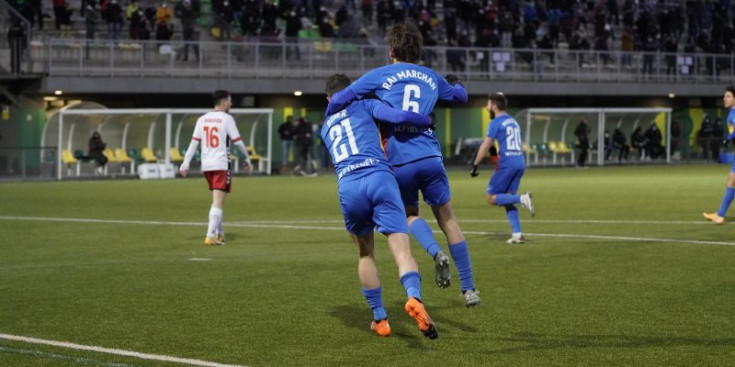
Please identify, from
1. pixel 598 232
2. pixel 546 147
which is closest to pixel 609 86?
pixel 546 147

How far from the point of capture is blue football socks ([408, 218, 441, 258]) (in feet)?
30.7

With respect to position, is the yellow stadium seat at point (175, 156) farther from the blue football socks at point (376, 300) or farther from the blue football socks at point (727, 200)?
the blue football socks at point (376, 300)

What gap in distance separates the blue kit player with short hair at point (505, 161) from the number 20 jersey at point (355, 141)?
7821 mm

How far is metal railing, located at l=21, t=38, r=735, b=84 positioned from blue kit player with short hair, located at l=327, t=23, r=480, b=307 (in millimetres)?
35826

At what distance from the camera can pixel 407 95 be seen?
9336mm

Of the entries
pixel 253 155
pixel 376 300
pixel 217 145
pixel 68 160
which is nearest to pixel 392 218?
pixel 376 300

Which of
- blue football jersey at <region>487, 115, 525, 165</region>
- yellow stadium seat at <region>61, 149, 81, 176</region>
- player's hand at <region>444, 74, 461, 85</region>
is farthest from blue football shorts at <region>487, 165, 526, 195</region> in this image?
yellow stadium seat at <region>61, 149, 81, 176</region>

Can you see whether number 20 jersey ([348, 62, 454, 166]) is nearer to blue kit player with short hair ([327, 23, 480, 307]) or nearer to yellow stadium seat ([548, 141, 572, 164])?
blue kit player with short hair ([327, 23, 480, 307])

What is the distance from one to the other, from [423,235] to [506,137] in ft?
25.4

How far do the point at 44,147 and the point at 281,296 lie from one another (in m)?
32.5

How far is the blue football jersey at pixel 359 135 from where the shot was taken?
8.82m

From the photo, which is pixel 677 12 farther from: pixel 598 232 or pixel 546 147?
pixel 598 232

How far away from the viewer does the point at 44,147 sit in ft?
139

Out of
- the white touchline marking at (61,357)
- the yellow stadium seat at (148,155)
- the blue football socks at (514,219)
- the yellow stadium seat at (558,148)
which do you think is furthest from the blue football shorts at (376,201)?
the yellow stadium seat at (558,148)
